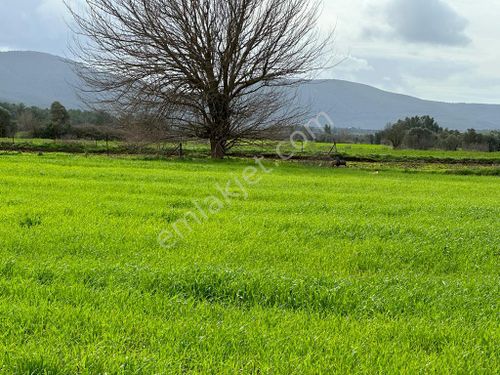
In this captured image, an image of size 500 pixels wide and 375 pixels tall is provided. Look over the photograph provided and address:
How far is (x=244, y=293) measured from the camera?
4156 millimetres

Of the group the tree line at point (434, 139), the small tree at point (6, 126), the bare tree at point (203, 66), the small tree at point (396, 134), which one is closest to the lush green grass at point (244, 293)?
the bare tree at point (203, 66)

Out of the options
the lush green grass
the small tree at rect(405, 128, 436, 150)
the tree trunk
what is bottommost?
the lush green grass

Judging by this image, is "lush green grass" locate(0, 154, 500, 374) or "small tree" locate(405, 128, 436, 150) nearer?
"lush green grass" locate(0, 154, 500, 374)

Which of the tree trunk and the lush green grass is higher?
the tree trunk

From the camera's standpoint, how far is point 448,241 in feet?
21.0

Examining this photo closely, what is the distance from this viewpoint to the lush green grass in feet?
9.97

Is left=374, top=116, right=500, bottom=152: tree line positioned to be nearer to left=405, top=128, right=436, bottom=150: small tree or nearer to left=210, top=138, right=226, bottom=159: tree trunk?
left=405, top=128, right=436, bottom=150: small tree

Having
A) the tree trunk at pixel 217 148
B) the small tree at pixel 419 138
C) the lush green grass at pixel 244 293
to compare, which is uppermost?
the small tree at pixel 419 138

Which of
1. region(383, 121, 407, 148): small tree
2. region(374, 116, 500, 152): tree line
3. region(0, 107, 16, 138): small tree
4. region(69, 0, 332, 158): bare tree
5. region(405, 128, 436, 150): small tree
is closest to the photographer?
region(69, 0, 332, 158): bare tree

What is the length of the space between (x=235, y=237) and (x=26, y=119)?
→ 194 ft

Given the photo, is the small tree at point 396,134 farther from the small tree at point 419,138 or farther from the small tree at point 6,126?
the small tree at point 6,126

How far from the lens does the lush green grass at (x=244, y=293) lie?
304 cm

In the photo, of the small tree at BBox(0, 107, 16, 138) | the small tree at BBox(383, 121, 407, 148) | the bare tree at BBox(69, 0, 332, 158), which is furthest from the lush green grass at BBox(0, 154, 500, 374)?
the small tree at BBox(383, 121, 407, 148)

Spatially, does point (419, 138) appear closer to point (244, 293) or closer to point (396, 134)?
point (396, 134)
